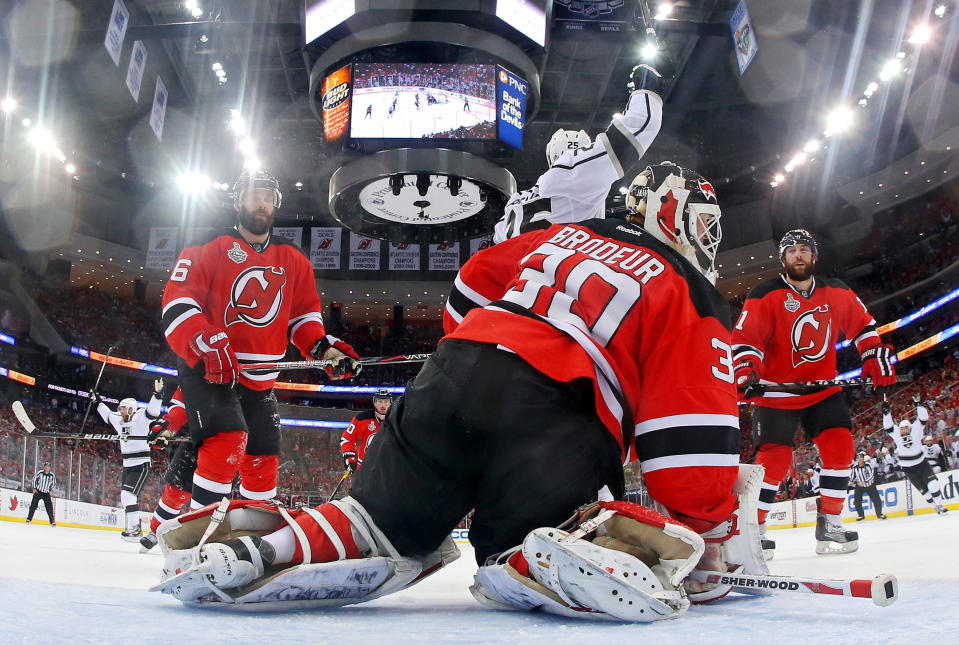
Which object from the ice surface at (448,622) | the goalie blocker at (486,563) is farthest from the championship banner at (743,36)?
the goalie blocker at (486,563)

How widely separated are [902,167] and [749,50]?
8.93 m

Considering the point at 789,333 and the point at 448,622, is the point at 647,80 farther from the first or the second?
the point at 789,333

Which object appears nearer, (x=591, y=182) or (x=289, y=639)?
(x=289, y=639)

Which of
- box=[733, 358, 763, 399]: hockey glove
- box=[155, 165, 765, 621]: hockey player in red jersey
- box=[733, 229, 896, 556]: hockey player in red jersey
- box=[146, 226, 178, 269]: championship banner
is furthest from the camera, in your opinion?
box=[146, 226, 178, 269]: championship banner

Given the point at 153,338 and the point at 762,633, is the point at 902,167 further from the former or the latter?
the point at 153,338

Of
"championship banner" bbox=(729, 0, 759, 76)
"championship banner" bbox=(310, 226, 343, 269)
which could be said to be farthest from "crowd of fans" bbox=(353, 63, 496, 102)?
"championship banner" bbox=(310, 226, 343, 269)

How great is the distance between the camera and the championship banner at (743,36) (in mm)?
8836

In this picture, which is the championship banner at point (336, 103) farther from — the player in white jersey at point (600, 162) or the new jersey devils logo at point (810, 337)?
the player in white jersey at point (600, 162)

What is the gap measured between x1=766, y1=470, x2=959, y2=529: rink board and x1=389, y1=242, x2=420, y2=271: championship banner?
11.6 m

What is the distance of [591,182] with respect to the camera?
184 cm

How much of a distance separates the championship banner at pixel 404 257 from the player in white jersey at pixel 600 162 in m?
16.5

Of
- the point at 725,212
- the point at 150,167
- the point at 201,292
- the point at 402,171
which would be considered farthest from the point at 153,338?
the point at 201,292

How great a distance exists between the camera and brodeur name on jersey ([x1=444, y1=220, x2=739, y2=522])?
1201mm

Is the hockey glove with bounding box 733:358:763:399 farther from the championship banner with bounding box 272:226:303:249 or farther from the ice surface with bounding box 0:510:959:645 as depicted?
the championship banner with bounding box 272:226:303:249
